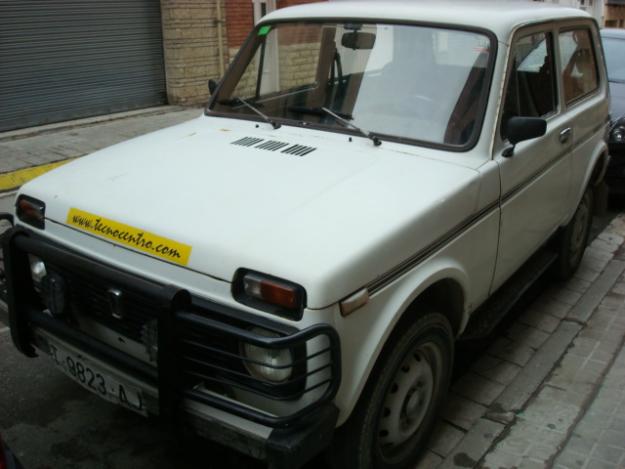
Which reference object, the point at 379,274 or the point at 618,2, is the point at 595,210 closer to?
the point at 379,274

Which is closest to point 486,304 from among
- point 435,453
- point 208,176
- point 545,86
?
point 435,453

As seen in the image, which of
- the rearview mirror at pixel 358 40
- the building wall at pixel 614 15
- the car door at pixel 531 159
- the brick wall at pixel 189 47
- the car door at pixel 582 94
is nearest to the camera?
the car door at pixel 531 159

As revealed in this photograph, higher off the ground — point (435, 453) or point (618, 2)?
point (618, 2)

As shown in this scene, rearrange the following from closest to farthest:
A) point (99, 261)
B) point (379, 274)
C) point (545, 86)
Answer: point (379, 274)
point (99, 261)
point (545, 86)

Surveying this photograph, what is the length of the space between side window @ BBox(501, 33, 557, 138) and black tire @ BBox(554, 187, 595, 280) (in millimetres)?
1129

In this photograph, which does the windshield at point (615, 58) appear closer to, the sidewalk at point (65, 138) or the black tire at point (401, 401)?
the sidewalk at point (65, 138)

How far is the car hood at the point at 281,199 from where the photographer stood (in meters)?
2.39

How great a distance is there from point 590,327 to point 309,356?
3.00 m

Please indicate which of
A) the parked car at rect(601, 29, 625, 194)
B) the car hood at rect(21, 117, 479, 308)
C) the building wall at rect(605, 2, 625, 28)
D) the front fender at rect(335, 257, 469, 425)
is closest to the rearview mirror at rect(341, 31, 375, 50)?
the car hood at rect(21, 117, 479, 308)

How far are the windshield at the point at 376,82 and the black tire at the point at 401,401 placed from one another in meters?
1.01

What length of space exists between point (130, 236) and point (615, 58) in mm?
7670

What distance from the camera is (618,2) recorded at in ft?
89.4

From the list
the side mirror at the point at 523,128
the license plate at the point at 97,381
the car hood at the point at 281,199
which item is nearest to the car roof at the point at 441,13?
the side mirror at the point at 523,128

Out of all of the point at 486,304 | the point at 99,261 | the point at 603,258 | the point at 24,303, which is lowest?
the point at 603,258
